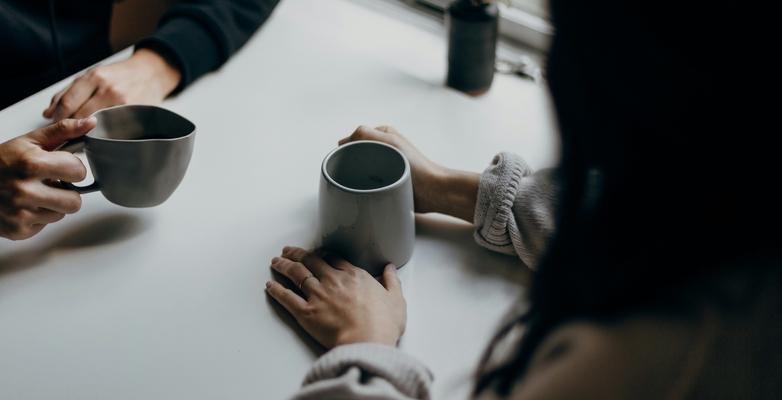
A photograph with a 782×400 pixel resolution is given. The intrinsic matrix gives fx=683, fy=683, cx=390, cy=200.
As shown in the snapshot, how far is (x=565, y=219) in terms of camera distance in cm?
37

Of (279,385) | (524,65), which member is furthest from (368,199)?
(524,65)

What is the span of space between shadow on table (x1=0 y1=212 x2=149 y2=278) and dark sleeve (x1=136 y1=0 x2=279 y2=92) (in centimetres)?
25

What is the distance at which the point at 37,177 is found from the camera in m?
0.62

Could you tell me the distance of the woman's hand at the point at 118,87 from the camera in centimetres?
79

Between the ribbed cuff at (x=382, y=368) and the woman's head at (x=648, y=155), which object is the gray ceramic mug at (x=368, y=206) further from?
the woman's head at (x=648, y=155)

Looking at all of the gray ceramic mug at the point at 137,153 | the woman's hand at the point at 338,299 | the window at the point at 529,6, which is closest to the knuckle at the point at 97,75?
the gray ceramic mug at the point at 137,153

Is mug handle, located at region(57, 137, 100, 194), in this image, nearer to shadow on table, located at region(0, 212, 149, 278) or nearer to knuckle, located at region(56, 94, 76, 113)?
shadow on table, located at region(0, 212, 149, 278)

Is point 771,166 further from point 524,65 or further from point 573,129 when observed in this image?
point 524,65

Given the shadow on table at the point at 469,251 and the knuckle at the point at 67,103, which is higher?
the knuckle at the point at 67,103

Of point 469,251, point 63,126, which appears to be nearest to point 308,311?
point 469,251

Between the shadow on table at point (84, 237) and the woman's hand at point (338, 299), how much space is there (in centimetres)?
16

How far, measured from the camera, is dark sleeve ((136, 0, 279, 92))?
87 cm

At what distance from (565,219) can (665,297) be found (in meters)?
0.06

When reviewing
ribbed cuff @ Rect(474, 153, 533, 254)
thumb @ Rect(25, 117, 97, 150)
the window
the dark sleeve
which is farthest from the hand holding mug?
the window
